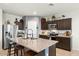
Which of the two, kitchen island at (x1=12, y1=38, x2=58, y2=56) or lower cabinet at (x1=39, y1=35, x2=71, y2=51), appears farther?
lower cabinet at (x1=39, y1=35, x2=71, y2=51)

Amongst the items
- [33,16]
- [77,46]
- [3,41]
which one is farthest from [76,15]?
[3,41]

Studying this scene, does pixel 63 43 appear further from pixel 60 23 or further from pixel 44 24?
pixel 44 24

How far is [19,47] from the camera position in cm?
238

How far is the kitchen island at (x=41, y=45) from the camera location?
1832 mm

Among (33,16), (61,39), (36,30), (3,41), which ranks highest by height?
(33,16)

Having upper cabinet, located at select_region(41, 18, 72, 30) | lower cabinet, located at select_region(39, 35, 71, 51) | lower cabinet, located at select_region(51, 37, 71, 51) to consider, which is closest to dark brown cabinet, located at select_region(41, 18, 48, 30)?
upper cabinet, located at select_region(41, 18, 72, 30)

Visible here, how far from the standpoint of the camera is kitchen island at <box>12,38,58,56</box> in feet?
6.01

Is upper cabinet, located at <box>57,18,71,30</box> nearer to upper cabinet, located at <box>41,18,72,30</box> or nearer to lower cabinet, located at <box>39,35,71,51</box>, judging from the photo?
upper cabinet, located at <box>41,18,72,30</box>

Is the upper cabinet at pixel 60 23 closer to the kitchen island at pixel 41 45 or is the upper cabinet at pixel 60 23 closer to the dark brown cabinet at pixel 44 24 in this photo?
the dark brown cabinet at pixel 44 24

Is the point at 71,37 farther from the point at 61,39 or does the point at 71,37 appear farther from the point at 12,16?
the point at 12,16

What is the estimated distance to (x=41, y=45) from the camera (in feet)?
6.75

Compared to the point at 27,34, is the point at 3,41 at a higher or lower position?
lower

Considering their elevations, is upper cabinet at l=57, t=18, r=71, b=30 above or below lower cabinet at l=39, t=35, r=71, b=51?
above

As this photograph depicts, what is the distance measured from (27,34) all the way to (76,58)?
115cm
